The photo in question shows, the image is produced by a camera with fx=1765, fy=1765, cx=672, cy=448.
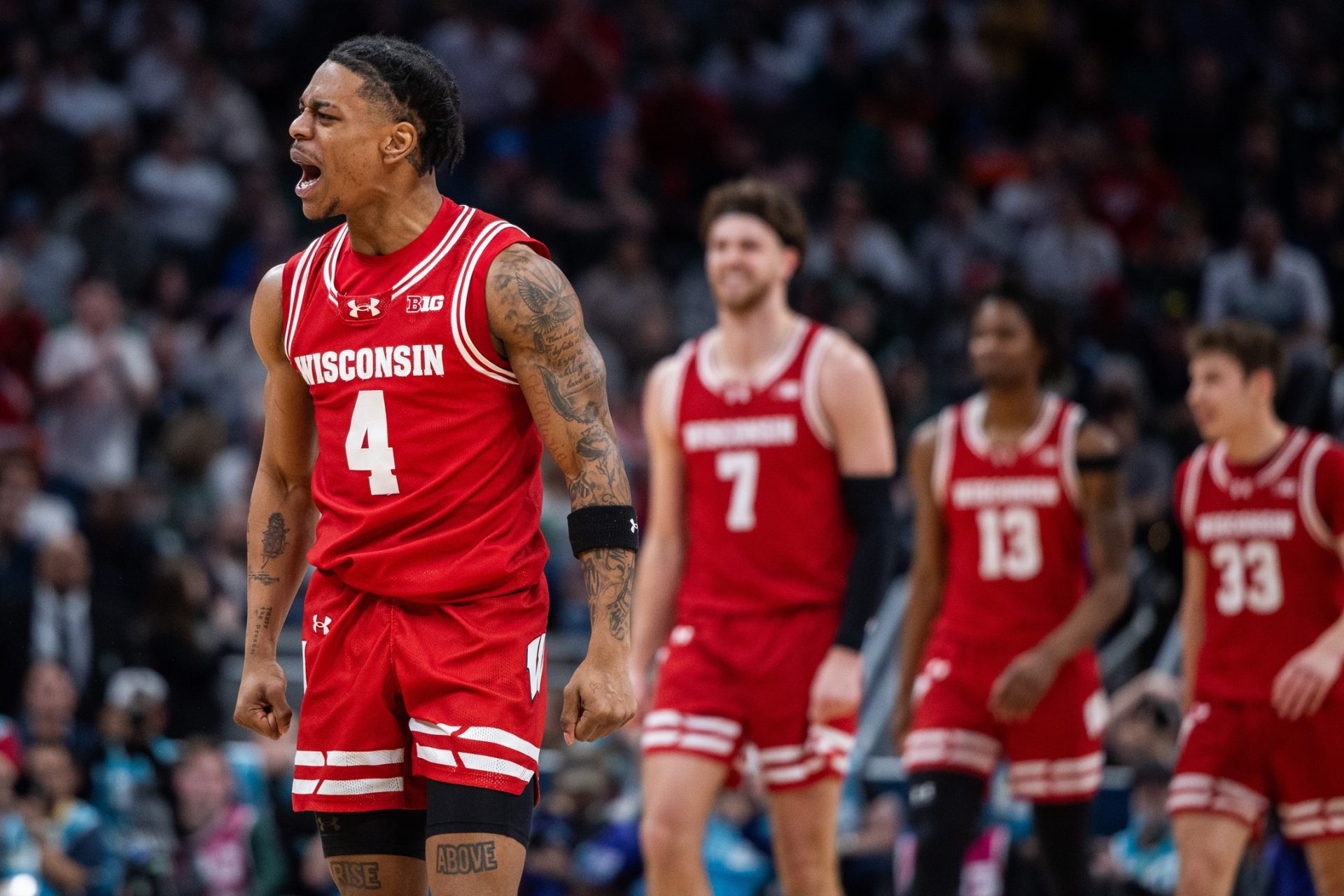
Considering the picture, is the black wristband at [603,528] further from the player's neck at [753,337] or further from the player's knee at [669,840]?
the player's neck at [753,337]

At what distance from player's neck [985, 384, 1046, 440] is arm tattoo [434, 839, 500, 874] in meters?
3.74

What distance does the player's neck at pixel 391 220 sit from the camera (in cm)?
421

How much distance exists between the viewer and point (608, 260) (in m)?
13.5

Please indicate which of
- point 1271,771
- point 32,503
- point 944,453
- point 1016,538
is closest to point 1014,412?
point 944,453

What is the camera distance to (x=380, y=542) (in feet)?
13.5

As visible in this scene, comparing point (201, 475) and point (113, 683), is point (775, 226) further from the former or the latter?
point (201, 475)

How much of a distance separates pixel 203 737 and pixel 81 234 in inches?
191

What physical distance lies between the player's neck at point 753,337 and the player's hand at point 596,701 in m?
2.76

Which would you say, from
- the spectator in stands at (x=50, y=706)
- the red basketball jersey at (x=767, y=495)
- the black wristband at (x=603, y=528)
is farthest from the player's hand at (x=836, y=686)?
the spectator in stands at (x=50, y=706)

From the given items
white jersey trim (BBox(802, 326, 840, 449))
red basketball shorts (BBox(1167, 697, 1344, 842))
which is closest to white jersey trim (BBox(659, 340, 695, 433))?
white jersey trim (BBox(802, 326, 840, 449))

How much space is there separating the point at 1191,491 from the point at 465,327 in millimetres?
3852

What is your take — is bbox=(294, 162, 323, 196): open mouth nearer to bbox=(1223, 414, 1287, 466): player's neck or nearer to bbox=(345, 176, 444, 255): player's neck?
bbox=(345, 176, 444, 255): player's neck

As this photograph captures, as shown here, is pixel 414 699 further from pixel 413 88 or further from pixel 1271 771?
pixel 1271 771

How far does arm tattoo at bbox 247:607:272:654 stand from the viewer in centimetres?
437
